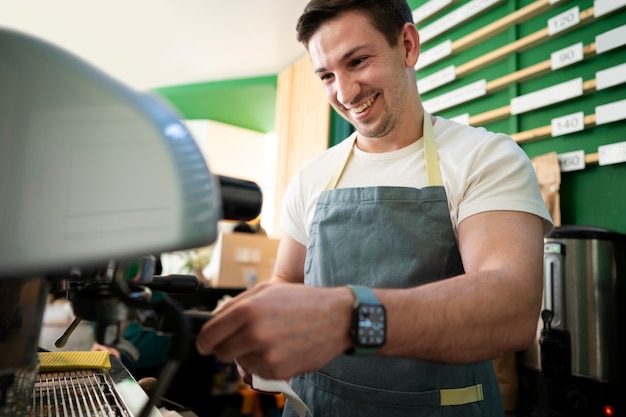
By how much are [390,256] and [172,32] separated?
14.2 ft

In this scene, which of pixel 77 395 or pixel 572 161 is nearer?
pixel 77 395

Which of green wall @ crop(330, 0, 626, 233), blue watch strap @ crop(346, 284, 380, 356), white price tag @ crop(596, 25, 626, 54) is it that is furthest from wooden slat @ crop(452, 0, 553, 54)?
blue watch strap @ crop(346, 284, 380, 356)

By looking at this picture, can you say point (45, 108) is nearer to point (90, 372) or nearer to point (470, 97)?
point (90, 372)

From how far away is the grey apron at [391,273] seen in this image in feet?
3.06

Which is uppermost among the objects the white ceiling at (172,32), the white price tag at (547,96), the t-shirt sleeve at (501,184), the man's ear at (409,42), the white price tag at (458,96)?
the white ceiling at (172,32)

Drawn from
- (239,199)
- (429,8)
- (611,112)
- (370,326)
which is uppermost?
(429,8)

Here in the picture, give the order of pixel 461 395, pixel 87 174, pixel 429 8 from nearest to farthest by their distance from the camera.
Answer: pixel 87 174 → pixel 461 395 → pixel 429 8

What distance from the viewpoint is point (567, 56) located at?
2047 mm

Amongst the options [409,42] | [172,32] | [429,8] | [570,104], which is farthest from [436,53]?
[172,32]

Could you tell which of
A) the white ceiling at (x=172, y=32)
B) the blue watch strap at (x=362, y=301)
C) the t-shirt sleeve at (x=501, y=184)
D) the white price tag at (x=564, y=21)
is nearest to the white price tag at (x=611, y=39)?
the white price tag at (x=564, y=21)

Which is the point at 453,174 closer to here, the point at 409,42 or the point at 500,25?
the point at 409,42

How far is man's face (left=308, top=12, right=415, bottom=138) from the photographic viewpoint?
45.1 inches

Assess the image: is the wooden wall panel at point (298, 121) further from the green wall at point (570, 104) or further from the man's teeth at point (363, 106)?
the man's teeth at point (363, 106)

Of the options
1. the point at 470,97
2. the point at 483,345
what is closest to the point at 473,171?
the point at 483,345
